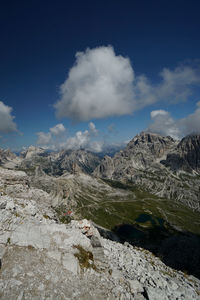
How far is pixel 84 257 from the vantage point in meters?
20.1

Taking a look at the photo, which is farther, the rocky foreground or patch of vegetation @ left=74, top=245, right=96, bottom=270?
patch of vegetation @ left=74, top=245, right=96, bottom=270

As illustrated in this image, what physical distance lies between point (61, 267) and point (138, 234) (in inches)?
8489

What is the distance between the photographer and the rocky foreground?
1434 centimetres

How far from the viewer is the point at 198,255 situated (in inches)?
1821

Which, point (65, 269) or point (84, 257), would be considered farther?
point (84, 257)

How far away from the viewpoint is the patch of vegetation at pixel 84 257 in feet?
62.3

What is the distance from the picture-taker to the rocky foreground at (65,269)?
14.3 meters

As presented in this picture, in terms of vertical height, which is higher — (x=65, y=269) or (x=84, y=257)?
(x=65, y=269)

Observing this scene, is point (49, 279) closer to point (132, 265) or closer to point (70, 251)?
point (70, 251)

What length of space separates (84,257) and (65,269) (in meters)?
3.62

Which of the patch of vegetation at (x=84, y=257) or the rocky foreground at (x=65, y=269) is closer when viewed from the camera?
the rocky foreground at (x=65, y=269)

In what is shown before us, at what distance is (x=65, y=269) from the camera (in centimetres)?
1716

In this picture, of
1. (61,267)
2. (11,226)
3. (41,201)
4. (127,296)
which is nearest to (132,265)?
(127,296)

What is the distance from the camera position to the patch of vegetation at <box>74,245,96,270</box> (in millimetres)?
18987
